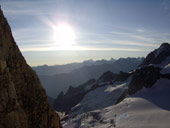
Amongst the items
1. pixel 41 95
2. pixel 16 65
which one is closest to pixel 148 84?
pixel 41 95

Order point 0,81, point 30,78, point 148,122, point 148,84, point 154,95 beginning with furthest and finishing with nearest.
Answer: point 148,84 → point 154,95 → point 148,122 → point 30,78 → point 0,81

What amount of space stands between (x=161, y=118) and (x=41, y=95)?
16.4 metres

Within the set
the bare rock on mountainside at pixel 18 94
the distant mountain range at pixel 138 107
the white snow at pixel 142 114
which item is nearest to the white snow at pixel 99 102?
the distant mountain range at pixel 138 107

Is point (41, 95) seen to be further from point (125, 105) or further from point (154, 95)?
point (154, 95)

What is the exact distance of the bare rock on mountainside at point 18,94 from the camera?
9.87m

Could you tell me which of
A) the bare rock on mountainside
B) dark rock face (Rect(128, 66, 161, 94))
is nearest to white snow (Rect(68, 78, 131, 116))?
dark rock face (Rect(128, 66, 161, 94))

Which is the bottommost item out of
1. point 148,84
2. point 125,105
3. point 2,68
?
point 125,105

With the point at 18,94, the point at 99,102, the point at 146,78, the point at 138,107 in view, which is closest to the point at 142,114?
the point at 138,107

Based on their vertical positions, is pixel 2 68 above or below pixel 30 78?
above

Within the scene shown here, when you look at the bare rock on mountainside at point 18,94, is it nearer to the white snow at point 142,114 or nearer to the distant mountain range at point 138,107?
the white snow at point 142,114

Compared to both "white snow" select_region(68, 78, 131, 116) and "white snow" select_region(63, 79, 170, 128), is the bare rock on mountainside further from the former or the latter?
"white snow" select_region(68, 78, 131, 116)

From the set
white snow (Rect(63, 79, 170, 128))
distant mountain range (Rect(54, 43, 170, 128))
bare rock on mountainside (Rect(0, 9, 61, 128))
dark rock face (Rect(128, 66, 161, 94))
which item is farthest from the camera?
dark rock face (Rect(128, 66, 161, 94))

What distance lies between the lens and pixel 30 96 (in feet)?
40.4

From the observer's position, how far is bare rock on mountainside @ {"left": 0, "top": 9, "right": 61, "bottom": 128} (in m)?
9.87
